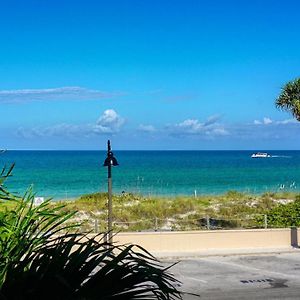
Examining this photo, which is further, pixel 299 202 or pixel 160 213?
pixel 160 213

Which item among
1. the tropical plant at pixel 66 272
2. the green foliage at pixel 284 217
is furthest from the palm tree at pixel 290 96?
the tropical plant at pixel 66 272

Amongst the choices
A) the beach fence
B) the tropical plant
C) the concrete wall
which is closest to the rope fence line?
the beach fence

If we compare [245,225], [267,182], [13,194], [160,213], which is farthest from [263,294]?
[267,182]

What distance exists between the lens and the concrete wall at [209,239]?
23.1 meters

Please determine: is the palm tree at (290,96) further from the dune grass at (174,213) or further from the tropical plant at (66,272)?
the tropical plant at (66,272)

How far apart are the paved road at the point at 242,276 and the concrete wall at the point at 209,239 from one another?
112 cm

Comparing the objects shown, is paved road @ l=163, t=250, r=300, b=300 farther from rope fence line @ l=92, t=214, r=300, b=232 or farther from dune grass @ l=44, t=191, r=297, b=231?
dune grass @ l=44, t=191, r=297, b=231

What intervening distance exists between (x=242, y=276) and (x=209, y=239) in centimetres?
467

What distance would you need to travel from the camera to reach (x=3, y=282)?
4.44 metres

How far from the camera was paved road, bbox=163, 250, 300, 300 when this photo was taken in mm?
16591

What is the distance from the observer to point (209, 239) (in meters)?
23.7

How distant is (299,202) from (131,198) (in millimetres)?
17230

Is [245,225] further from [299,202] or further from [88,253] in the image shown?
[88,253]

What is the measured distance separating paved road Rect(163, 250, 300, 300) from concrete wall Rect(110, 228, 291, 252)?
1122 millimetres
